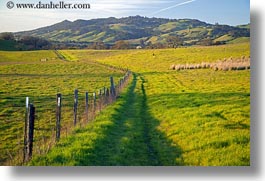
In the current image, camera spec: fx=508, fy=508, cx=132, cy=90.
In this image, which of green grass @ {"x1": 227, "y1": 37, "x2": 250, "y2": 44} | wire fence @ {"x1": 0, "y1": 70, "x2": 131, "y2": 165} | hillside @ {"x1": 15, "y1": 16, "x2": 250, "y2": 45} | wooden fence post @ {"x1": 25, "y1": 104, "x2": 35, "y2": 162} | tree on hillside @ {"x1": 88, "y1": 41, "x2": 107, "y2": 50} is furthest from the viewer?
tree on hillside @ {"x1": 88, "y1": 41, "x2": 107, "y2": 50}

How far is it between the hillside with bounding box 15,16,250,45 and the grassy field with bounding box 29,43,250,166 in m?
0.25

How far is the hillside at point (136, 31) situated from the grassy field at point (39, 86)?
0.40 meters

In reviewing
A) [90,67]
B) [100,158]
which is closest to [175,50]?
[90,67]

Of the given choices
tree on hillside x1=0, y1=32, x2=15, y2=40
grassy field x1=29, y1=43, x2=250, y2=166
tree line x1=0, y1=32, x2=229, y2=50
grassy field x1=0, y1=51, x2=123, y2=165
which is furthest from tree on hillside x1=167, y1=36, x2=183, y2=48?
tree on hillside x1=0, y1=32, x2=15, y2=40

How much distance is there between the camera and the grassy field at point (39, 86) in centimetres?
845

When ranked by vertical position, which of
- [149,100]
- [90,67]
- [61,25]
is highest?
[61,25]

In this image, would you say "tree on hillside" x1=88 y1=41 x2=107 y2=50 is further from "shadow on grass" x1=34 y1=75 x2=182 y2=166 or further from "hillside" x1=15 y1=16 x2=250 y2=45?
"shadow on grass" x1=34 y1=75 x2=182 y2=166

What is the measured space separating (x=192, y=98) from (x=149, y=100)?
2.79 ft

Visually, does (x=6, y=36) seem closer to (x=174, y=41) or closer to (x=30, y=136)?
→ (x=30, y=136)

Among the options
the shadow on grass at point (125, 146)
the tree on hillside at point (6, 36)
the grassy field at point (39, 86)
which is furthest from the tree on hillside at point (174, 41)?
the tree on hillside at point (6, 36)

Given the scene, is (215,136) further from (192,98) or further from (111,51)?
(111,51)

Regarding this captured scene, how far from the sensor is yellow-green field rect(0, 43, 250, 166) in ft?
25.6

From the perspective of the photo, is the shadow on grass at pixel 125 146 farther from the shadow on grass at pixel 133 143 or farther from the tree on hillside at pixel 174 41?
the tree on hillside at pixel 174 41

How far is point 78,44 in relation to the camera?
918 cm
